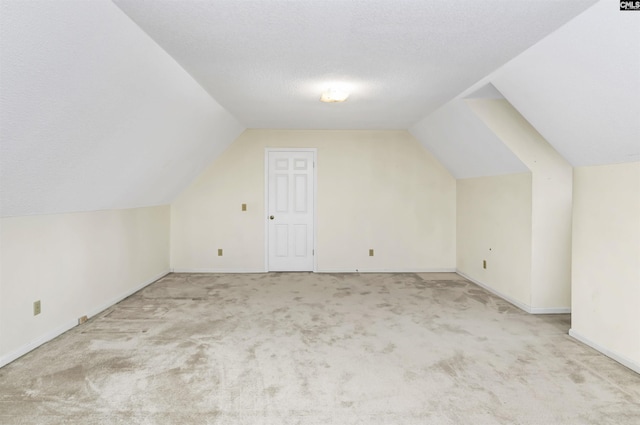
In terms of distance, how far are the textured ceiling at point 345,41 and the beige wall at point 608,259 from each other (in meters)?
1.24

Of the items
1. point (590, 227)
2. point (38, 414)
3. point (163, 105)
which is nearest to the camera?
point (38, 414)

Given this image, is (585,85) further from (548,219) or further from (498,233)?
(498,233)

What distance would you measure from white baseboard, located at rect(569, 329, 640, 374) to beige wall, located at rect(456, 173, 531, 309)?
2.40 ft

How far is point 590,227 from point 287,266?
13.2 ft

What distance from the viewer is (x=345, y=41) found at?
2400 mm

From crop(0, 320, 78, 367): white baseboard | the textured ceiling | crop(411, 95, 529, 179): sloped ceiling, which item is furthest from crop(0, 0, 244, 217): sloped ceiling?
crop(411, 95, 529, 179): sloped ceiling

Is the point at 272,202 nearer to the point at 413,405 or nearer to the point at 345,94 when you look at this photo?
the point at 345,94

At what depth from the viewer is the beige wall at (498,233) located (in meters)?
3.85

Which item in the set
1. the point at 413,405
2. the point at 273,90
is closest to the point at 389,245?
the point at 273,90

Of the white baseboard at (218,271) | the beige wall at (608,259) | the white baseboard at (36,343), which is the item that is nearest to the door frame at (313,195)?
the white baseboard at (218,271)

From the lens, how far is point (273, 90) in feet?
11.5

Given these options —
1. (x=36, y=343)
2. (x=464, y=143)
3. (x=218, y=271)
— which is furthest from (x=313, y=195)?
(x=36, y=343)

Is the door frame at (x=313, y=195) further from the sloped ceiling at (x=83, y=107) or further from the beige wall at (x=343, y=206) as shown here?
the sloped ceiling at (x=83, y=107)

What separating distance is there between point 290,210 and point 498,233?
300 centimetres
